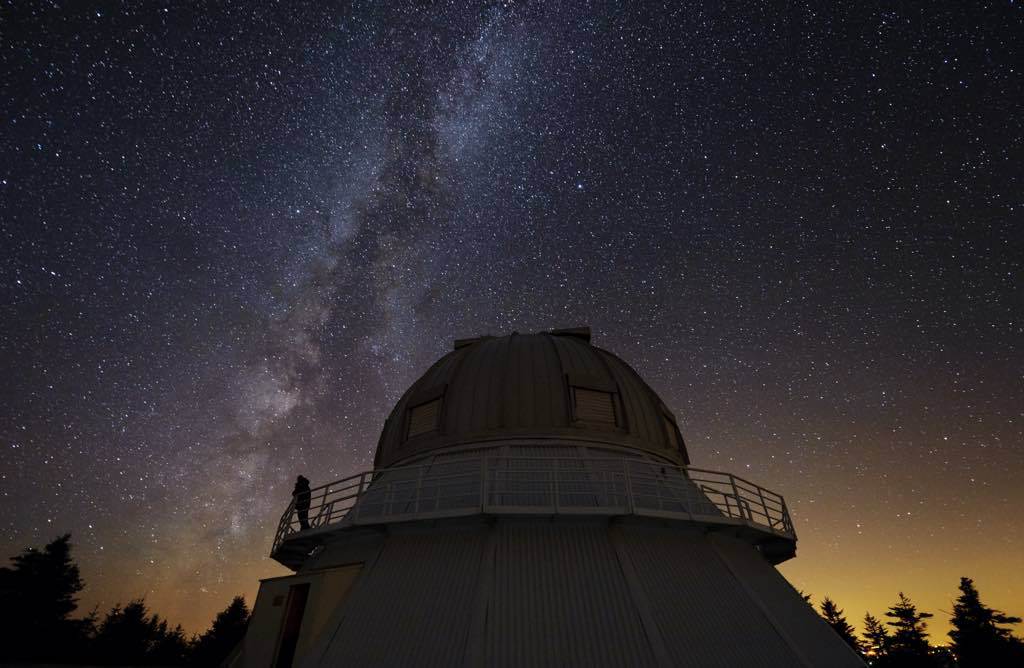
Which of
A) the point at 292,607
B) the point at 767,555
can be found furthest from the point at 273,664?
the point at 767,555

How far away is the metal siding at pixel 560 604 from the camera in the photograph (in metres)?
8.90

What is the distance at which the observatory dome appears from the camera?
572 inches

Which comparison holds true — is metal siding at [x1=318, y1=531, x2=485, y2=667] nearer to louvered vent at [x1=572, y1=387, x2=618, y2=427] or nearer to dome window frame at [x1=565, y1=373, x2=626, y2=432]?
dome window frame at [x1=565, y1=373, x2=626, y2=432]

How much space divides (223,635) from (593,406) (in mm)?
56801

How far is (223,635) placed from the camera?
51688mm

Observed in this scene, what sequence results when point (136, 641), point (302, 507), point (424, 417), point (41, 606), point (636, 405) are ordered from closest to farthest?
point (302, 507)
point (424, 417)
point (636, 405)
point (41, 606)
point (136, 641)

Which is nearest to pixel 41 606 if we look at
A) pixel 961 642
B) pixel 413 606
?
pixel 413 606

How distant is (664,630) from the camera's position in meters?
9.54

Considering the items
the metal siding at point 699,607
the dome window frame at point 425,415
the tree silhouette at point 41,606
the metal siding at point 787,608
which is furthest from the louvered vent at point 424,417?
the tree silhouette at point 41,606

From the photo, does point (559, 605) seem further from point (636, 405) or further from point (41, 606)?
point (41, 606)

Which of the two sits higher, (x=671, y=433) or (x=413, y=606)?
(x=671, y=433)

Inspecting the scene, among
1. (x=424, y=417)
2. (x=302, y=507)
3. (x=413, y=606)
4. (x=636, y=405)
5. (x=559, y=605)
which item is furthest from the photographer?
(x=636, y=405)

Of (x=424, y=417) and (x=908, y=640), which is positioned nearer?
(x=424, y=417)

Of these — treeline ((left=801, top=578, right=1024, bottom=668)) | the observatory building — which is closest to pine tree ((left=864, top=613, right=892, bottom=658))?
treeline ((left=801, top=578, right=1024, bottom=668))
